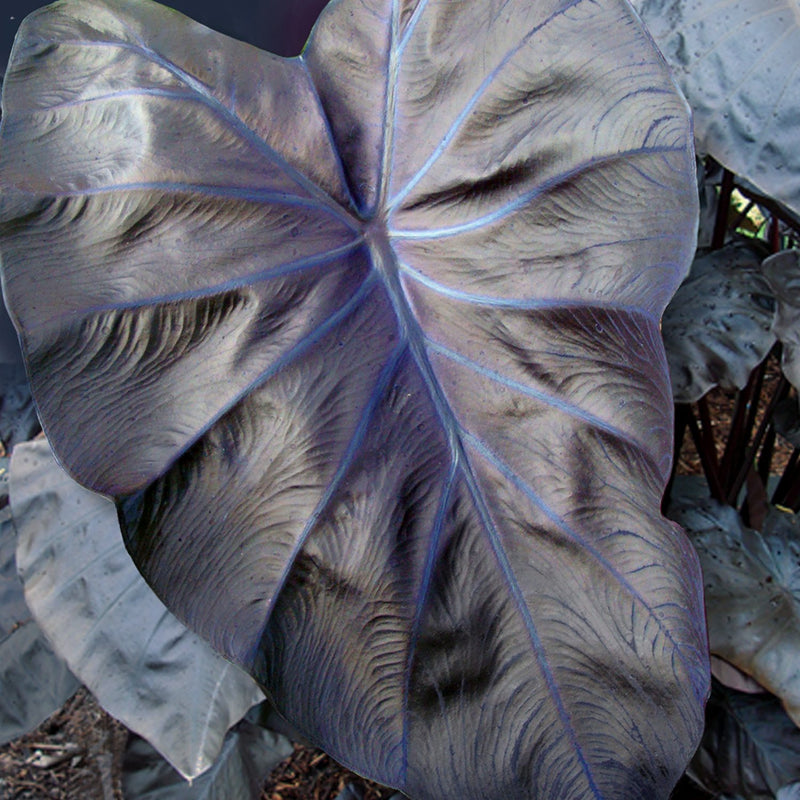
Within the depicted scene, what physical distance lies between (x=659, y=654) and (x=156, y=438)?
0.51 meters

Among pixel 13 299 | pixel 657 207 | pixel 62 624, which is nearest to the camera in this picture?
pixel 13 299

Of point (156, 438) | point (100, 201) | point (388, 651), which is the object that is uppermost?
point (100, 201)

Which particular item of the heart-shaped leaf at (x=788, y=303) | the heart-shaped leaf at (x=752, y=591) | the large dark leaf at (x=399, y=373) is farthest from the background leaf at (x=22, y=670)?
the heart-shaped leaf at (x=788, y=303)

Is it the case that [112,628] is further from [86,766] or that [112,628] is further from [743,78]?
[743,78]

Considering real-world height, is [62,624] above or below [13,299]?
below

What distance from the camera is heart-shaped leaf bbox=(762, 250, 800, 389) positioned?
1069mm

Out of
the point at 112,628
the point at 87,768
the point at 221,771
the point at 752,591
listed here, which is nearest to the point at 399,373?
the point at 112,628

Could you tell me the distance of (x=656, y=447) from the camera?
77cm

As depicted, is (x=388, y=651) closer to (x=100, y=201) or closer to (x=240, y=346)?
(x=240, y=346)

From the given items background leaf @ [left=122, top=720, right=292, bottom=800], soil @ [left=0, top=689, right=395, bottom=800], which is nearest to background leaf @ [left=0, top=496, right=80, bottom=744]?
background leaf @ [left=122, top=720, right=292, bottom=800]

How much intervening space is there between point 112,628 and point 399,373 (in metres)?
0.62

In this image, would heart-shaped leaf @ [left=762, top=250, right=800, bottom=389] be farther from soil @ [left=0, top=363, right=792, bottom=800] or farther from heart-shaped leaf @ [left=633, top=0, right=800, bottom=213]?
soil @ [left=0, top=363, right=792, bottom=800]

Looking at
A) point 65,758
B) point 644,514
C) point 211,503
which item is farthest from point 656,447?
point 65,758

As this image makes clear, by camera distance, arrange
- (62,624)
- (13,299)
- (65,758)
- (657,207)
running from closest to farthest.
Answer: (13,299)
(657,207)
(62,624)
(65,758)
